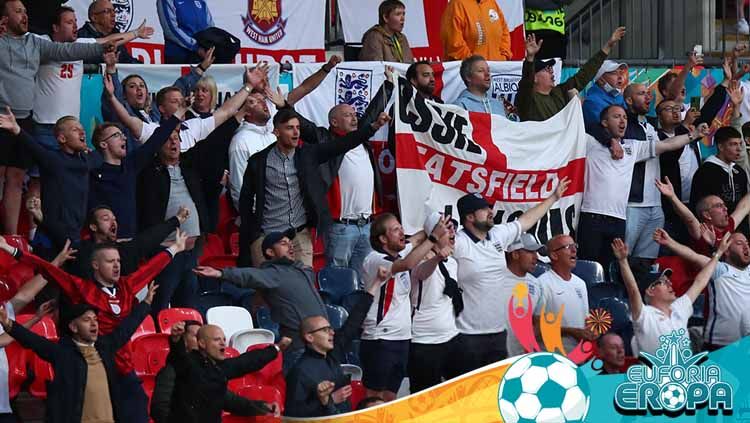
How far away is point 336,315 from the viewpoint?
1248cm

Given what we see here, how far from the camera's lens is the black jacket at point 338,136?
1383 cm

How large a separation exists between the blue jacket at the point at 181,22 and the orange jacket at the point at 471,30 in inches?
90.9

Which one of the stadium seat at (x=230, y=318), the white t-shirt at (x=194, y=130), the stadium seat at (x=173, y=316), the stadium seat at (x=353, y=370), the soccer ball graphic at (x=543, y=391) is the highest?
the white t-shirt at (x=194, y=130)

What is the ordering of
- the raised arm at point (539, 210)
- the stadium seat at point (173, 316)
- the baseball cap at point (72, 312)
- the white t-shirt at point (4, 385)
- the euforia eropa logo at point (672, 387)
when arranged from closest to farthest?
the baseball cap at point (72, 312) < the white t-shirt at point (4, 385) < the euforia eropa logo at point (672, 387) < the stadium seat at point (173, 316) < the raised arm at point (539, 210)

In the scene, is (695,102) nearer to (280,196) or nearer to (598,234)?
(598,234)

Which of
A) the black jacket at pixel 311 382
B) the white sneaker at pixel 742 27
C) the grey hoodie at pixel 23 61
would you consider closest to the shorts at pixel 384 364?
the black jacket at pixel 311 382

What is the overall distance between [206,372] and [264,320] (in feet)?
7.34

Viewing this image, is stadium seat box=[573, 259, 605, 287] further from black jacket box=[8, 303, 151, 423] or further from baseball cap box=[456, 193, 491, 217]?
black jacket box=[8, 303, 151, 423]

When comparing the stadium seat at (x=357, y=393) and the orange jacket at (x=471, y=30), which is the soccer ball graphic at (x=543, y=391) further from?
the orange jacket at (x=471, y=30)

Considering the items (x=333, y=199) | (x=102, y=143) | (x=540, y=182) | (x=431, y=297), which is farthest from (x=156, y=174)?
(x=540, y=182)

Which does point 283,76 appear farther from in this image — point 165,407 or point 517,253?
point 165,407

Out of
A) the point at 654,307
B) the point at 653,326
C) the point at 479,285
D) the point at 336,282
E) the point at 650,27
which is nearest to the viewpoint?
the point at 479,285

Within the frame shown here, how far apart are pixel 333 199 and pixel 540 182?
6.04 ft

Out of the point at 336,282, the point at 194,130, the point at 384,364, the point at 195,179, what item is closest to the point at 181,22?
the point at 194,130
